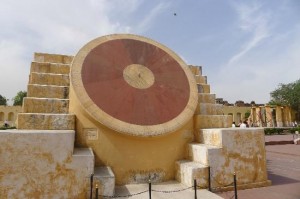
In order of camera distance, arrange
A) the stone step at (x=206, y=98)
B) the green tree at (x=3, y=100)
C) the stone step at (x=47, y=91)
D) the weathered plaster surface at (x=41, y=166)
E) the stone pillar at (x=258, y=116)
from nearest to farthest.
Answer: the weathered plaster surface at (x=41, y=166) → the stone step at (x=47, y=91) → the stone step at (x=206, y=98) → the stone pillar at (x=258, y=116) → the green tree at (x=3, y=100)

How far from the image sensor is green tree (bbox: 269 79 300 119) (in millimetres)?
45812

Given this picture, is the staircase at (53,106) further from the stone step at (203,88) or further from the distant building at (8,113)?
the distant building at (8,113)

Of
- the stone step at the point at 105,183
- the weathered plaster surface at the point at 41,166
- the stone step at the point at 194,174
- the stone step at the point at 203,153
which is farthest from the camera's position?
the stone step at the point at 203,153

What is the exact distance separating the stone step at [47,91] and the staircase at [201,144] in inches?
146

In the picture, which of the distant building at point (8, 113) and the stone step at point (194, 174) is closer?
the stone step at point (194, 174)

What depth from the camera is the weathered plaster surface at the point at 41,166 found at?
4.83 m

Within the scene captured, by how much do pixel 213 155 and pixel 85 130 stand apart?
10.6ft

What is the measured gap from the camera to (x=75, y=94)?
20.7ft

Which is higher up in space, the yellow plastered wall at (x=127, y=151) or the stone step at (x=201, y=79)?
the stone step at (x=201, y=79)

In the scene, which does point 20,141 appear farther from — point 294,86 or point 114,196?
point 294,86

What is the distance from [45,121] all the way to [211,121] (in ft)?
15.4

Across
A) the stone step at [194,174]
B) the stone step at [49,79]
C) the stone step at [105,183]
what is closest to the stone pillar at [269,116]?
the stone step at [194,174]

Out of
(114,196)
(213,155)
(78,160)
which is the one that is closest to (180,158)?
(213,155)

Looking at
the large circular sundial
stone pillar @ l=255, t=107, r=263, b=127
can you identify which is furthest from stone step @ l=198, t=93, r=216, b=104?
stone pillar @ l=255, t=107, r=263, b=127
